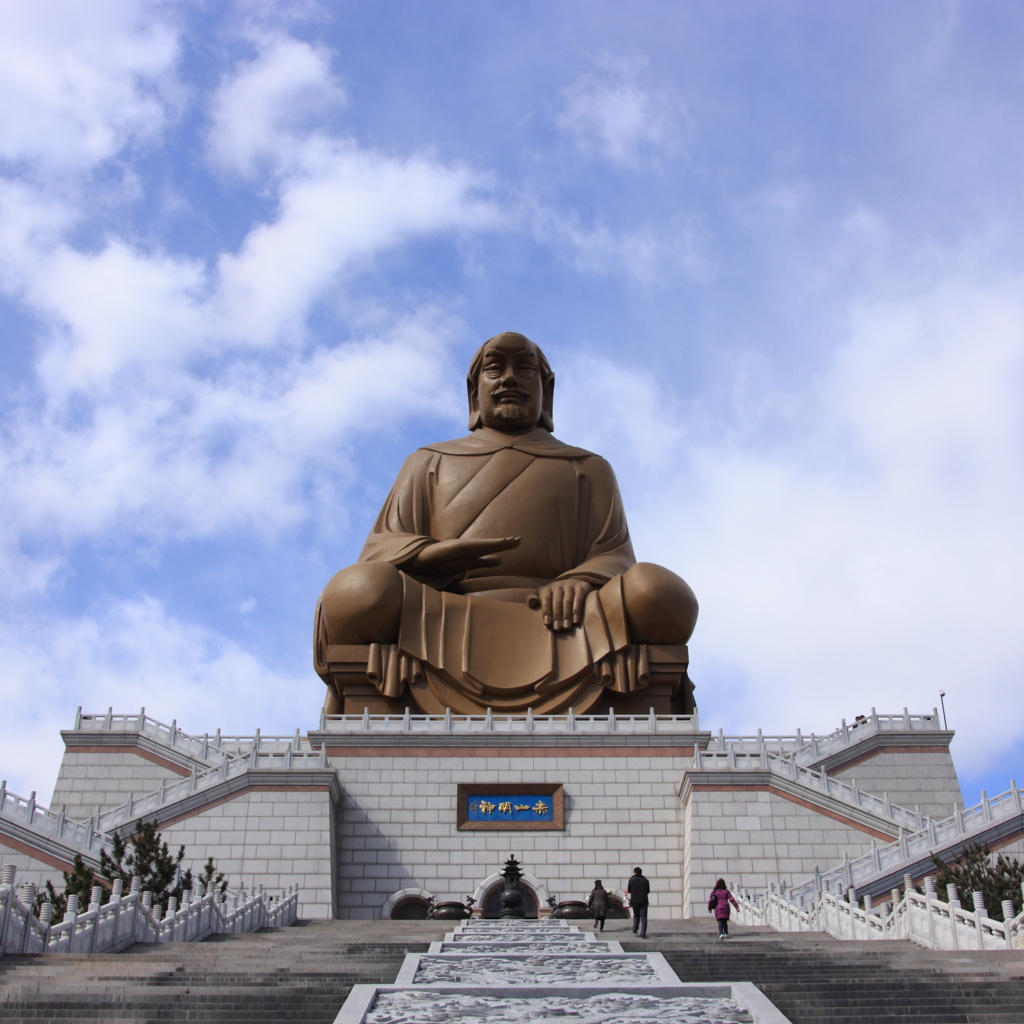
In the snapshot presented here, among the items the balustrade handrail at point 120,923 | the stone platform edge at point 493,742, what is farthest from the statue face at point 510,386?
the balustrade handrail at point 120,923

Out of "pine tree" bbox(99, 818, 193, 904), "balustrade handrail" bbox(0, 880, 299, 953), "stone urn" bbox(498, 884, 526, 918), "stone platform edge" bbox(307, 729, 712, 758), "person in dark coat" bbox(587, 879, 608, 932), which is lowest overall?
"balustrade handrail" bbox(0, 880, 299, 953)

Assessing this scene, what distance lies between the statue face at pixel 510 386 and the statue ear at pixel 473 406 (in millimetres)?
351

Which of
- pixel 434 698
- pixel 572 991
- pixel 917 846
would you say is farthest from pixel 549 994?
pixel 434 698

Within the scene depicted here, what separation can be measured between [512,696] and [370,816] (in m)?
A: 3.92

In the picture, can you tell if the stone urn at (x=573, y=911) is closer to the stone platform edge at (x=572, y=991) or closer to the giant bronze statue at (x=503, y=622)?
the giant bronze statue at (x=503, y=622)

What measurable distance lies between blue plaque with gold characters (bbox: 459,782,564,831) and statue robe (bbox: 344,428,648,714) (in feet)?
8.31

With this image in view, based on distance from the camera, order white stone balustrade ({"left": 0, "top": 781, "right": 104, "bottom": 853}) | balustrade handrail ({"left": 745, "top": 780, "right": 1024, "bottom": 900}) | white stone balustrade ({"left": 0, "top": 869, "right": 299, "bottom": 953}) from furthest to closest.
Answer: white stone balustrade ({"left": 0, "top": 781, "right": 104, "bottom": 853})
balustrade handrail ({"left": 745, "top": 780, "right": 1024, "bottom": 900})
white stone balustrade ({"left": 0, "top": 869, "right": 299, "bottom": 953})

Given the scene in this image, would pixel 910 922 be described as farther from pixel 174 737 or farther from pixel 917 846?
pixel 174 737

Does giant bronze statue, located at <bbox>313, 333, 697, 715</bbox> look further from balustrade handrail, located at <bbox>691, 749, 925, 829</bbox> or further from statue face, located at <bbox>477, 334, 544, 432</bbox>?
balustrade handrail, located at <bbox>691, 749, 925, 829</bbox>

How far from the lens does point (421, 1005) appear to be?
7.40 m

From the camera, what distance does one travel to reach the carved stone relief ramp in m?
7.09

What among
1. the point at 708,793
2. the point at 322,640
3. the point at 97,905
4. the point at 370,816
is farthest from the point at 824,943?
the point at 322,640

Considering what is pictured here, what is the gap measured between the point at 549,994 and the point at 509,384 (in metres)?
21.2

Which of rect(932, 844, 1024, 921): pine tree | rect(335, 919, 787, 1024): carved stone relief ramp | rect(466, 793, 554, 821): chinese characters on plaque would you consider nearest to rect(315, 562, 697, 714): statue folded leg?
rect(466, 793, 554, 821): chinese characters on plaque
